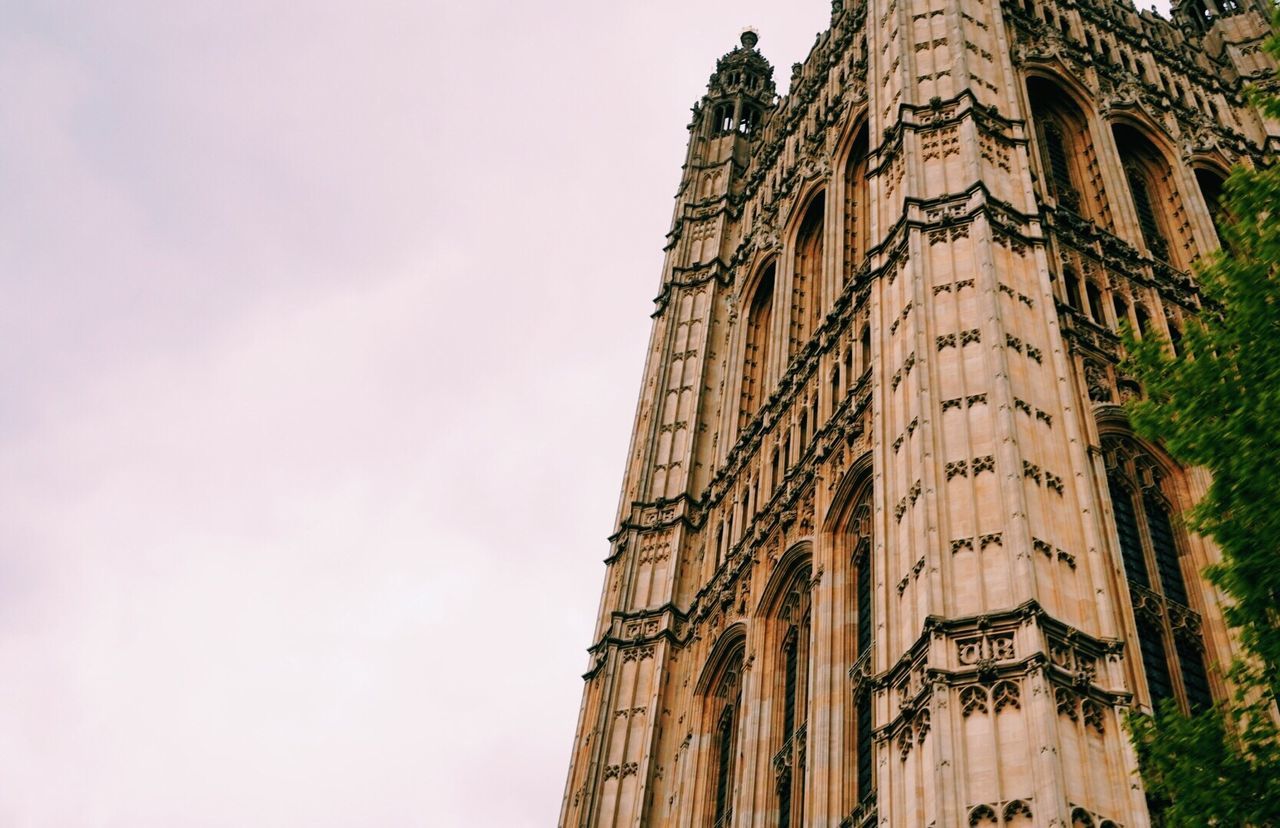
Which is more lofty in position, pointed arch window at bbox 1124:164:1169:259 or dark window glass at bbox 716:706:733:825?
pointed arch window at bbox 1124:164:1169:259

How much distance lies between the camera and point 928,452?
69.8 ft

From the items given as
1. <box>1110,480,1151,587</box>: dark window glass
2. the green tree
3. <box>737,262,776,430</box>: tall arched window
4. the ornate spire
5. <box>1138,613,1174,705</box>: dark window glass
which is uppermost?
the ornate spire

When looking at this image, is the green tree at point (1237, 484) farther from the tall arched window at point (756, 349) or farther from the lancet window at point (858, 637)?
the tall arched window at point (756, 349)

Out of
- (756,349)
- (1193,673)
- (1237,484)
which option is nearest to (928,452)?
(1193,673)

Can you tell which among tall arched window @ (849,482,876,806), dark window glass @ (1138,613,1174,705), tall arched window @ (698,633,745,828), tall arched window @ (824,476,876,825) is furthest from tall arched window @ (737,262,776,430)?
dark window glass @ (1138,613,1174,705)

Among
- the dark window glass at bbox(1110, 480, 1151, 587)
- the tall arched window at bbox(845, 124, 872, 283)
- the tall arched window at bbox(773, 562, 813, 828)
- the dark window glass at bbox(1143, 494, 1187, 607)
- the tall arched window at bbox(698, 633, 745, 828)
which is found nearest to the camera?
the dark window glass at bbox(1110, 480, 1151, 587)

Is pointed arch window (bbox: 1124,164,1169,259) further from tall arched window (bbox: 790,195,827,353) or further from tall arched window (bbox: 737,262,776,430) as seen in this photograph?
tall arched window (bbox: 737,262,776,430)

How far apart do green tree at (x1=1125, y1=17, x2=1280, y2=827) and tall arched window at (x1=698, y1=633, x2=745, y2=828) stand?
37.4 ft

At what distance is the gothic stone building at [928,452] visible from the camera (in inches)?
715

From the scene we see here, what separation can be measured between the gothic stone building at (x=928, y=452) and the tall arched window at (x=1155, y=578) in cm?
5

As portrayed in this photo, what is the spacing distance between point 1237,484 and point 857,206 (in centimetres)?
2282

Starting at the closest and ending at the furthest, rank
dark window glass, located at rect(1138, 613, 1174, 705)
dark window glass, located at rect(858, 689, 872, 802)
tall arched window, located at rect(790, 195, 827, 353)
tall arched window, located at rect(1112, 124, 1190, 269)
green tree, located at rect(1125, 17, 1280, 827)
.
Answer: green tree, located at rect(1125, 17, 1280, 827) < dark window glass, located at rect(1138, 613, 1174, 705) < dark window glass, located at rect(858, 689, 872, 802) < tall arched window, located at rect(1112, 124, 1190, 269) < tall arched window, located at rect(790, 195, 827, 353)

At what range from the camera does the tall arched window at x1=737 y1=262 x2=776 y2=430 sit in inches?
1438

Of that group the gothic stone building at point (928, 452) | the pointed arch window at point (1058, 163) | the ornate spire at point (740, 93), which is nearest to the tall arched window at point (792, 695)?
the gothic stone building at point (928, 452)
